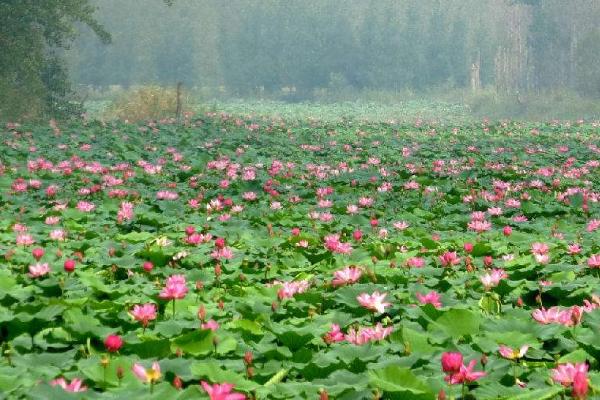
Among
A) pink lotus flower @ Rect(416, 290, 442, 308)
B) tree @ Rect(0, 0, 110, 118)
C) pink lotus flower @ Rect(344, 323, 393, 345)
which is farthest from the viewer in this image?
tree @ Rect(0, 0, 110, 118)

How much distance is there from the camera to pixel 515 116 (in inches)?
1641

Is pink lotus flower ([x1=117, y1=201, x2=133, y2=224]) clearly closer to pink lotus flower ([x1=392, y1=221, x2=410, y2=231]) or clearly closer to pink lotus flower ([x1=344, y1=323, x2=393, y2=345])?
pink lotus flower ([x1=392, y1=221, x2=410, y2=231])

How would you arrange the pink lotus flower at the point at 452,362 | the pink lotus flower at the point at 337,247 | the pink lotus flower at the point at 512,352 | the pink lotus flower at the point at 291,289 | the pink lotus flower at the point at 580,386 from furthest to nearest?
the pink lotus flower at the point at 337,247 < the pink lotus flower at the point at 291,289 < the pink lotus flower at the point at 512,352 < the pink lotus flower at the point at 452,362 < the pink lotus flower at the point at 580,386

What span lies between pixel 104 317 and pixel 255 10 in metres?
81.0

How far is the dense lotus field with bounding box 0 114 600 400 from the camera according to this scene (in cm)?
273

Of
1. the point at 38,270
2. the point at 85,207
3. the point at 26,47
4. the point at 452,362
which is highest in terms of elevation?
the point at 26,47

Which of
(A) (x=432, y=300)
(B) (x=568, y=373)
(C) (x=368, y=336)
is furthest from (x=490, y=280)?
(B) (x=568, y=373)

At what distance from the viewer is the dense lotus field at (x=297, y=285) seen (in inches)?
108

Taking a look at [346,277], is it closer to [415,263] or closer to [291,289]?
[291,289]

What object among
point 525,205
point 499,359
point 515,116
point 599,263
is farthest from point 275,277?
point 515,116

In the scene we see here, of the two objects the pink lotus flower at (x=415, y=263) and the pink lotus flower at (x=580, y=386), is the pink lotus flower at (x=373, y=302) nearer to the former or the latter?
the pink lotus flower at (x=580, y=386)

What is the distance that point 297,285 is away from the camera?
4285mm

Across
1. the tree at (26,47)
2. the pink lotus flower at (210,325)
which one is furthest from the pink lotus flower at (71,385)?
the tree at (26,47)

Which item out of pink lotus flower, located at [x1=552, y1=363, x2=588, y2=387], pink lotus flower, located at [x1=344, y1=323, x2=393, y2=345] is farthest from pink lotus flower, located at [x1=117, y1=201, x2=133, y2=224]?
pink lotus flower, located at [x1=552, y1=363, x2=588, y2=387]
